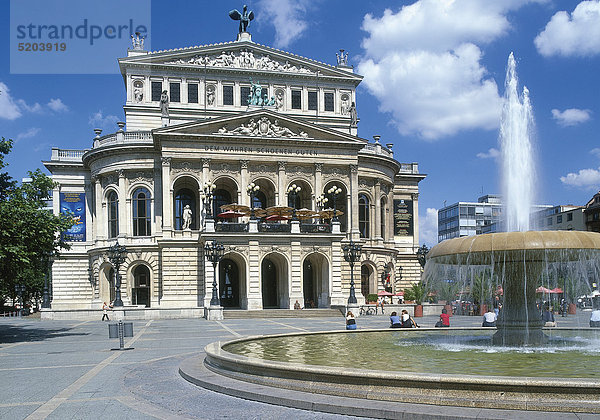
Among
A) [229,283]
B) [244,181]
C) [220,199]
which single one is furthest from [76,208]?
[244,181]

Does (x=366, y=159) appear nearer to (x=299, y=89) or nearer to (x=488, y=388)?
(x=299, y=89)

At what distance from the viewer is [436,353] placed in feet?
50.8

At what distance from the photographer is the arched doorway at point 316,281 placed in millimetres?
51688

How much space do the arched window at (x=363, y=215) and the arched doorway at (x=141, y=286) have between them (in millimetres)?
19741

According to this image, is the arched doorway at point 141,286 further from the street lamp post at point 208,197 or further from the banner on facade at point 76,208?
the street lamp post at point 208,197

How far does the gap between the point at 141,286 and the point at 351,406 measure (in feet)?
157

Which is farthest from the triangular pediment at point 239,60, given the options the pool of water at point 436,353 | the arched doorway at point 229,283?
the pool of water at point 436,353

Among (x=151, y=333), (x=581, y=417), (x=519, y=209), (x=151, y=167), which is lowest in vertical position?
(x=151, y=333)

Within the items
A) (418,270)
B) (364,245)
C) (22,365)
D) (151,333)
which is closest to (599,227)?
(418,270)

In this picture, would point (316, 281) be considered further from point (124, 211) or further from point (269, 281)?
point (124, 211)

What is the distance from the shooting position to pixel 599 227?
8394 centimetres

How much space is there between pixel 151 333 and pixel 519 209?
19.1m

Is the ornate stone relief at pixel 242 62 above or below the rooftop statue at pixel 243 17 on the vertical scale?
below

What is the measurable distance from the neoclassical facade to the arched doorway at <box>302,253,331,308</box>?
153mm
